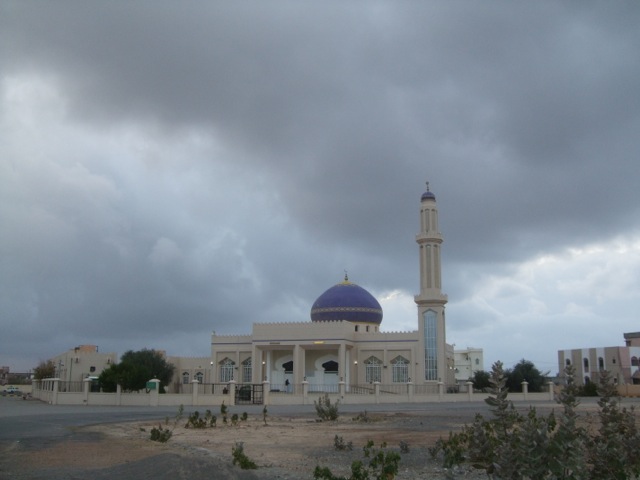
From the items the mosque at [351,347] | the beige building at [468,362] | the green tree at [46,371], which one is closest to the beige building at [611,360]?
the beige building at [468,362]

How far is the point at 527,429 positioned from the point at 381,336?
4387cm

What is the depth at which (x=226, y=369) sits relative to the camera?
53312 millimetres

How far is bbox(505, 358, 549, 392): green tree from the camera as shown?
5269 cm

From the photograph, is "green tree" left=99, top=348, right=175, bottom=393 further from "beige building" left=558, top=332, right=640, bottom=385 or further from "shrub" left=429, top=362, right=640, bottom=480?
"beige building" left=558, top=332, right=640, bottom=385

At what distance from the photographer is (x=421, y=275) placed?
164 ft

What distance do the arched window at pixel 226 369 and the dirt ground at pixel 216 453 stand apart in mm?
33048

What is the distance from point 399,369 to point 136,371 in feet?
61.6

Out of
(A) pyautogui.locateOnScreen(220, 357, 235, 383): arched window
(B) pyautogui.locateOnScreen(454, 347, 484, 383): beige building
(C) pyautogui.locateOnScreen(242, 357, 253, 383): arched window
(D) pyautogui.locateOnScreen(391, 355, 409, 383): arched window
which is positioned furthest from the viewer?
(B) pyautogui.locateOnScreen(454, 347, 484, 383): beige building

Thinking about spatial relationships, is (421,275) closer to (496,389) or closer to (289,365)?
(289,365)

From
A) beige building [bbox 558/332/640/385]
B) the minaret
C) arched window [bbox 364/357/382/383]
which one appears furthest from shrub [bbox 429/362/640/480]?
beige building [bbox 558/332/640/385]

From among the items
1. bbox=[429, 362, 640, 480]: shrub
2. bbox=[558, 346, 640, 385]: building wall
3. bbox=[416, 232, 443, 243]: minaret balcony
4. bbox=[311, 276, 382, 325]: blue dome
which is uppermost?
bbox=[416, 232, 443, 243]: minaret balcony

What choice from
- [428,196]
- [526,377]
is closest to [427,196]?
[428,196]

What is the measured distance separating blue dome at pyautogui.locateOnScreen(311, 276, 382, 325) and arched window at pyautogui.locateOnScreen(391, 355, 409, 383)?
5.17 meters

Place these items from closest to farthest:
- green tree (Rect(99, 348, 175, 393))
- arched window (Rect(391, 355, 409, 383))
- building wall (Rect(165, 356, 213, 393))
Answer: green tree (Rect(99, 348, 175, 393)) → arched window (Rect(391, 355, 409, 383)) → building wall (Rect(165, 356, 213, 393))
